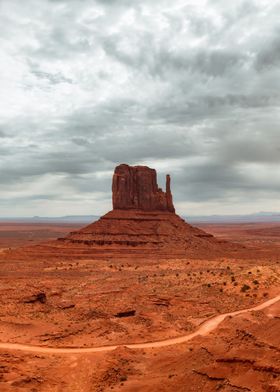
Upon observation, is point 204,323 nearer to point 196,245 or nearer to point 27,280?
point 27,280

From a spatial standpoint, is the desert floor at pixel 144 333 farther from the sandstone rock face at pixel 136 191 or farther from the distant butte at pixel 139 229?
the sandstone rock face at pixel 136 191

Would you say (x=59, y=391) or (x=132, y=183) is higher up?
(x=132, y=183)

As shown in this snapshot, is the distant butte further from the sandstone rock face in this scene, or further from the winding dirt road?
the winding dirt road

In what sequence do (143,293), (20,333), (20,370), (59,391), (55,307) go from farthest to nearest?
(143,293), (55,307), (20,333), (20,370), (59,391)

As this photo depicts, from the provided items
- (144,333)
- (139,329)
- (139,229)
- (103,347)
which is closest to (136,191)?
(139,229)

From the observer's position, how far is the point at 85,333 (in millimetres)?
32156

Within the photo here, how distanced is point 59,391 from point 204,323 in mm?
15919

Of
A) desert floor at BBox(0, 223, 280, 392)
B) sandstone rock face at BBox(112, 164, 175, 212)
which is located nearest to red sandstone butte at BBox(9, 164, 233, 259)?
sandstone rock face at BBox(112, 164, 175, 212)

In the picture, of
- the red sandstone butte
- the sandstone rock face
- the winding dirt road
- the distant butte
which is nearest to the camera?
the winding dirt road

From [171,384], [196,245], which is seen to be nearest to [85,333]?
[171,384]

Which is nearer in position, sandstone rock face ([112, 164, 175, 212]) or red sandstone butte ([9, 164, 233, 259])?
red sandstone butte ([9, 164, 233, 259])

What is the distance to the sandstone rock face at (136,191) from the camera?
117 metres

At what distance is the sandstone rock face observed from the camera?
117 metres

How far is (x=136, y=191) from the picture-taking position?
11788 cm
